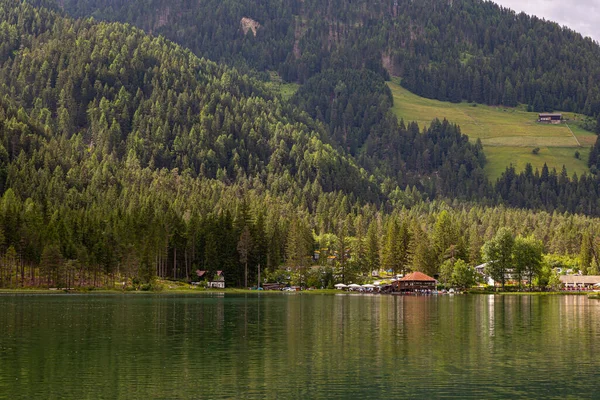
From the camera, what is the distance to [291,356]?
72.2 meters

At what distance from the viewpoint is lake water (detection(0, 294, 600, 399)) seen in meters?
56.8

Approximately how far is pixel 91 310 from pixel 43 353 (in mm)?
52167

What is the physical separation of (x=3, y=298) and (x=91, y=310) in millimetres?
39345

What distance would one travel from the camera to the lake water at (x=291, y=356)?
56.8 m

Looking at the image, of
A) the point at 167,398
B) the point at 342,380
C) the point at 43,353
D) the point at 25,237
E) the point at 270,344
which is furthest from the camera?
the point at 25,237

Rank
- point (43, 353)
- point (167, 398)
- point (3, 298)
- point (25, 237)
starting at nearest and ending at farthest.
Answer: point (167, 398) < point (43, 353) < point (3, 298) < point (25, 237)

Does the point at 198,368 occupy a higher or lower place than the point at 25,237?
lower

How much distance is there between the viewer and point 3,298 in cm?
15462

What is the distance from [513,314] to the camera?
127562 mm

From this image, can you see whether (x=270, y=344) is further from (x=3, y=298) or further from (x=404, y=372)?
(x=3, y=298)

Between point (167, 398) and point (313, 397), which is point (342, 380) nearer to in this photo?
point (313, 397)

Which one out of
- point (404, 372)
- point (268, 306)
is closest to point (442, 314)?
point (268, 306)

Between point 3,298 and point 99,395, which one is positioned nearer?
point 99,395

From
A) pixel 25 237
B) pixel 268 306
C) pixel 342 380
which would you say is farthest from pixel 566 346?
pixel 25 237
